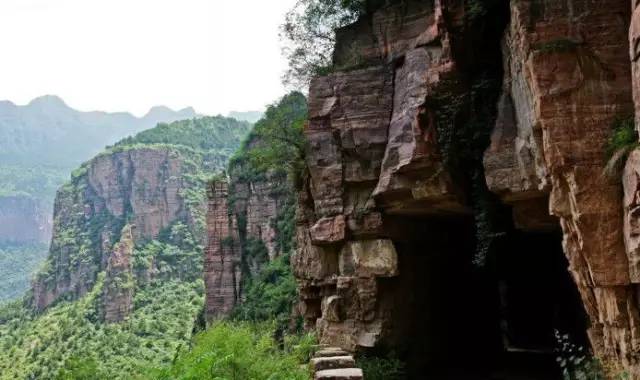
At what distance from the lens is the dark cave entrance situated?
59.0 feet

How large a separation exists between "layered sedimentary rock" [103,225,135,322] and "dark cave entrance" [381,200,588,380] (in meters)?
74.8

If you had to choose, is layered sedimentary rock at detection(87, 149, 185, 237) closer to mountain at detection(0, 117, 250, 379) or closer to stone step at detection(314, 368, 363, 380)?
mountain at detection(0, 117, 250, 379)

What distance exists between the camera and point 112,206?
398 ft

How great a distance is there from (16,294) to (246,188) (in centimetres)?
13921

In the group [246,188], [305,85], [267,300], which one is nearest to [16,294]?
[246,188]

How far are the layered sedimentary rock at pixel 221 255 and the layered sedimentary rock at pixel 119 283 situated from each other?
30.2 m

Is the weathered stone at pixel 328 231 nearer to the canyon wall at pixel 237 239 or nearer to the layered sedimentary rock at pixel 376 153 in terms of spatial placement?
the layered sedimentary rock at pixel 376 153

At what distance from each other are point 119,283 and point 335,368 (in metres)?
88.3

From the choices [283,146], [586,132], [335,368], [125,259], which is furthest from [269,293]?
[125,259]

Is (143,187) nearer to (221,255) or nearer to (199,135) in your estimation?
(199,135)

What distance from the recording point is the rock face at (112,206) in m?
111

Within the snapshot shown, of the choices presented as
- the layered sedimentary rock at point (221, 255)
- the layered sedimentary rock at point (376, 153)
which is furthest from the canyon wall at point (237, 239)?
the layered sedimentary rock at point (376, 153)

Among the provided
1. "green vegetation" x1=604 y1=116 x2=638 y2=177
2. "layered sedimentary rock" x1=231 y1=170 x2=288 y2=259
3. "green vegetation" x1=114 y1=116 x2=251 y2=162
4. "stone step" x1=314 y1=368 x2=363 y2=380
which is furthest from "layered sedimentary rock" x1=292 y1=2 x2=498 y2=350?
"green vegetation" x1=114 y1=116 x2=251 y2=162

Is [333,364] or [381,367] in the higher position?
[333,364]
